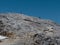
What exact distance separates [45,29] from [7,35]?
2.60 metres

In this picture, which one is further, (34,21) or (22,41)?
(34,21)

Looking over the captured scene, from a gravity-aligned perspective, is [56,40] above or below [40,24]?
below

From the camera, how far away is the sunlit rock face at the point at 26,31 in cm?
1285

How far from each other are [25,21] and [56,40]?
12.0ft

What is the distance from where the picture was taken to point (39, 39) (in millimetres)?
12922

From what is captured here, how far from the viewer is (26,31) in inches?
559

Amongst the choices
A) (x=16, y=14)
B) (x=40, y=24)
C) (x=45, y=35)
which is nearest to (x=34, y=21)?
(x=40, y=24)

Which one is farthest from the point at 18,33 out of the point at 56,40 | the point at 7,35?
the point at 56,40

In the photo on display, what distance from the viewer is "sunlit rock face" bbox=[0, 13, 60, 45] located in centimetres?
1285

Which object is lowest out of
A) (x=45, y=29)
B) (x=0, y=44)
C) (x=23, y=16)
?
(x=0, y=44)

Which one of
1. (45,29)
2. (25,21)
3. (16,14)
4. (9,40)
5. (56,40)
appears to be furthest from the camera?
(16,14)

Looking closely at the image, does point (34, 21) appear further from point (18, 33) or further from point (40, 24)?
point (18, 33)

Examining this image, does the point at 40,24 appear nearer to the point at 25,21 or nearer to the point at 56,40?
the point at 25,21

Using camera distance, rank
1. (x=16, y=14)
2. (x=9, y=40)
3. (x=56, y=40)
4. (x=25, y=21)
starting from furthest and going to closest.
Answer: (x=16, y=14)
(x=25, y=21)
(x=9, y=40)
(x=56, y=40)
